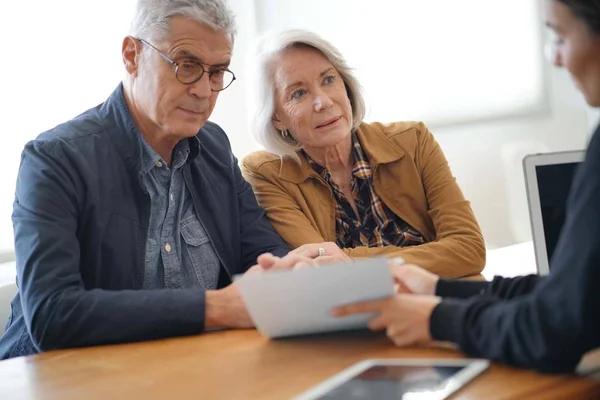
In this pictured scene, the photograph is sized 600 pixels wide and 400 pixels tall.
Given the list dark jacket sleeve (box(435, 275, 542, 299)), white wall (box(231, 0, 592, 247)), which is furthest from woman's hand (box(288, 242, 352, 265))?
white wall (box(231, 0, 592, 247))

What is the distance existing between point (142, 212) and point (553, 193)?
3.19ft

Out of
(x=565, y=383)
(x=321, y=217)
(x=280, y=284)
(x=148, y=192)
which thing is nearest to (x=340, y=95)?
(x=321, y=217)

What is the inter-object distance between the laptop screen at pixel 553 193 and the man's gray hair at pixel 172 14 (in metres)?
0.84

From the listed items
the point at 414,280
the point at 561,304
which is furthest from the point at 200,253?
the point at 561,304

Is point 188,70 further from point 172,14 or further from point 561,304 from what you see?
point 561,304

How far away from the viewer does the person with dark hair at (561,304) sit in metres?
1.09

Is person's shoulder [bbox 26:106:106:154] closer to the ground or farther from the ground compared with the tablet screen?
farther from the ground

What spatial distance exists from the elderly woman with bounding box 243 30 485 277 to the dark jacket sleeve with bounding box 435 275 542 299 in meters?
0.87

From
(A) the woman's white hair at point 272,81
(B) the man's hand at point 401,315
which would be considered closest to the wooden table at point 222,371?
(B) the man's hand at point 401,315

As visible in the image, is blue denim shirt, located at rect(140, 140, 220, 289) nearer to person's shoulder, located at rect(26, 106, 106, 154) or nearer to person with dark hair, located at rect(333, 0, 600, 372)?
person's shoulder, located at rect(26, 106, 106, 154)

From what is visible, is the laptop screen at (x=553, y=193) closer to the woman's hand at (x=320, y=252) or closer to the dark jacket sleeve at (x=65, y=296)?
the woman's hand at (x=320, y=252)

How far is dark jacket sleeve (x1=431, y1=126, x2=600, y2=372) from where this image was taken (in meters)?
1.08

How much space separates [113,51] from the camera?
3.24 meters

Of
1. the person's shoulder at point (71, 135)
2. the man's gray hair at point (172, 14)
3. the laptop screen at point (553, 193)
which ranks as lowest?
the laptop screen at point (553, 193)
